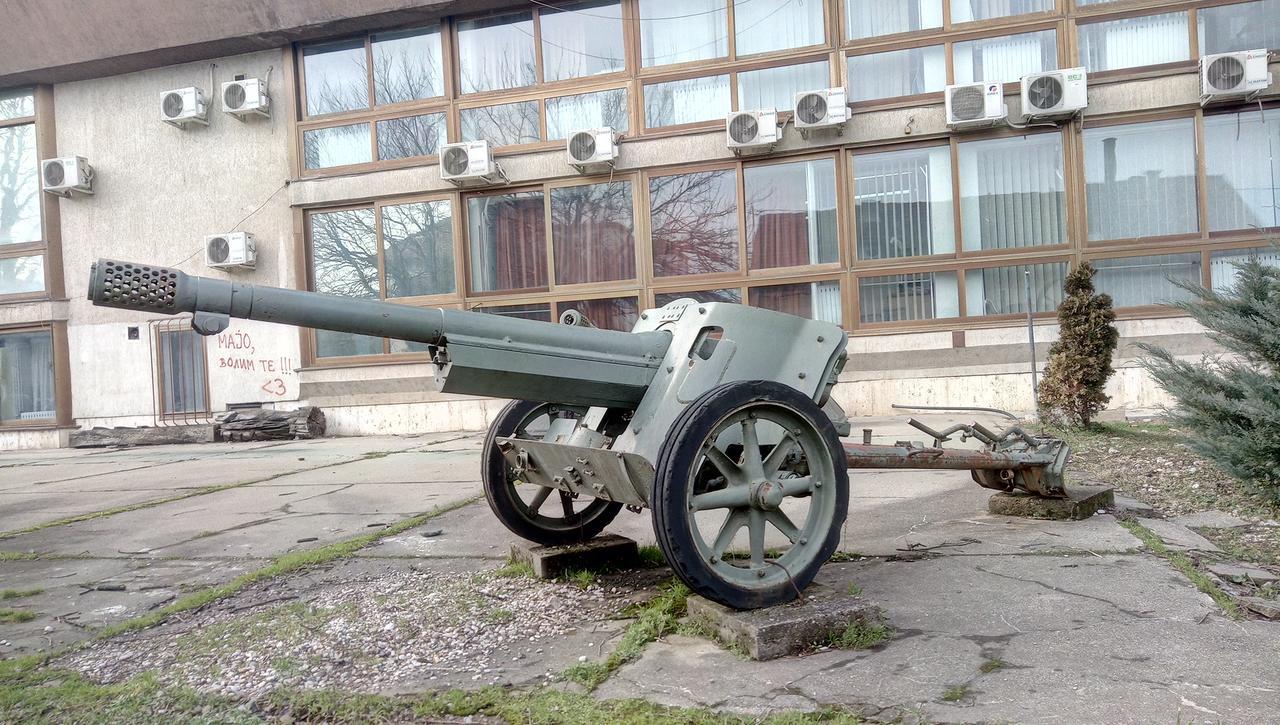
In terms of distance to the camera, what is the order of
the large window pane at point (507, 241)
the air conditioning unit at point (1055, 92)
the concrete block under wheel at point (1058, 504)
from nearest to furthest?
the concrete block under wheel at point (1058, 504) < the air conditioning unit at point (1055, 92) < the large window pane at point (507, 241)

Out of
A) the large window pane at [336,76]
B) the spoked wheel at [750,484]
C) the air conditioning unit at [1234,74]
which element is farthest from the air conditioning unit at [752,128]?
the spoked wheel at [750,484]

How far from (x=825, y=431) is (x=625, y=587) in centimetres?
127

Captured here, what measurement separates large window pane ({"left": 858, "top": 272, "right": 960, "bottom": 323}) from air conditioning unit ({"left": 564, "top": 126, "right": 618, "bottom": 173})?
3.71m

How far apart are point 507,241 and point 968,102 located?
20.9 ft

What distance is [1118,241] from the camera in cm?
1058

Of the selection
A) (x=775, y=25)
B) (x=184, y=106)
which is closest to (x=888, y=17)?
(x=775, y=25)

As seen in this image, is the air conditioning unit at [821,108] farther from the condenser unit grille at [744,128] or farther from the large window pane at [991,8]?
the large window pane at [991,8]

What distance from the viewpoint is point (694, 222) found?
38.3 ft

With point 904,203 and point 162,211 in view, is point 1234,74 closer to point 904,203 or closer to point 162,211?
point 904,203

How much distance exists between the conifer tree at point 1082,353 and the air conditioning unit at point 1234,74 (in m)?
3.38

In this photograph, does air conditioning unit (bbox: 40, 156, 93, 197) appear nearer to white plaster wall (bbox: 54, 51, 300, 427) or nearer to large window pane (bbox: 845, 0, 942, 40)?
white plaster wall (bbox: 54, 51, 300, 427)

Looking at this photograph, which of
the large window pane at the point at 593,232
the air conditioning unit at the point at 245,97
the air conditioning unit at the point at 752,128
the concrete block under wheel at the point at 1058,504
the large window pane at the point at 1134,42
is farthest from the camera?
the air conditioning unit at the point at 245,97

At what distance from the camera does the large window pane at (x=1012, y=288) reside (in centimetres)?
1076

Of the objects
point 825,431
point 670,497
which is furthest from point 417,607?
point 825,431
